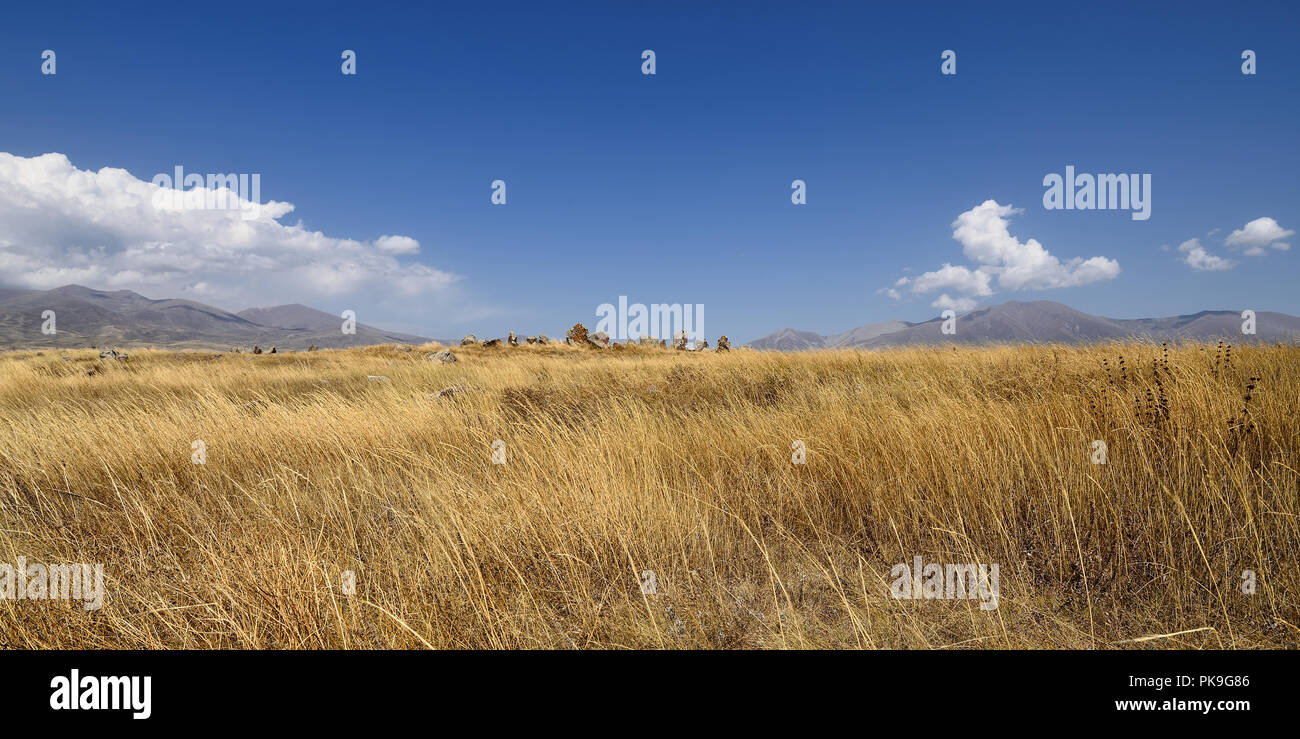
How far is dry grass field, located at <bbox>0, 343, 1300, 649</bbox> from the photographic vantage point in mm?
2035

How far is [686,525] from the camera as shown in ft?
9.85

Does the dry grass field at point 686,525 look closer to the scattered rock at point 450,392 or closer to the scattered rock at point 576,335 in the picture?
the scattered rock at point 450,392

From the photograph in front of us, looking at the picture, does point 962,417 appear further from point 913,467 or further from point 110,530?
point 110,530

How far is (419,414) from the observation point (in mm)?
5664

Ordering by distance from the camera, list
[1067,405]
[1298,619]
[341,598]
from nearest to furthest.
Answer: [1298,619]
[341,598]
[1067,405]

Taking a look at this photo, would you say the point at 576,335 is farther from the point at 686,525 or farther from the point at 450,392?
the point at 686,525

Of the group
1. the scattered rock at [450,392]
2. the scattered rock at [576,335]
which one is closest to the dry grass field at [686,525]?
the scattered rock at [450,392]

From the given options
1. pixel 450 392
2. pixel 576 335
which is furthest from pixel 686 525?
pixel 576 335

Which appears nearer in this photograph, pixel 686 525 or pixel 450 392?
pixel 686 525

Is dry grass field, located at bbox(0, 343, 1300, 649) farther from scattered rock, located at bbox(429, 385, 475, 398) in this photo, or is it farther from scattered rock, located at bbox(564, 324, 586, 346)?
scattered rock, located at bbox(564, 324, 586, 346)

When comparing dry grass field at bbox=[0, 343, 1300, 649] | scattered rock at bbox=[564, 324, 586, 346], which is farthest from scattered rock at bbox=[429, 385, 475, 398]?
scattered rock at bbox=[564, 324, 586, 346]
